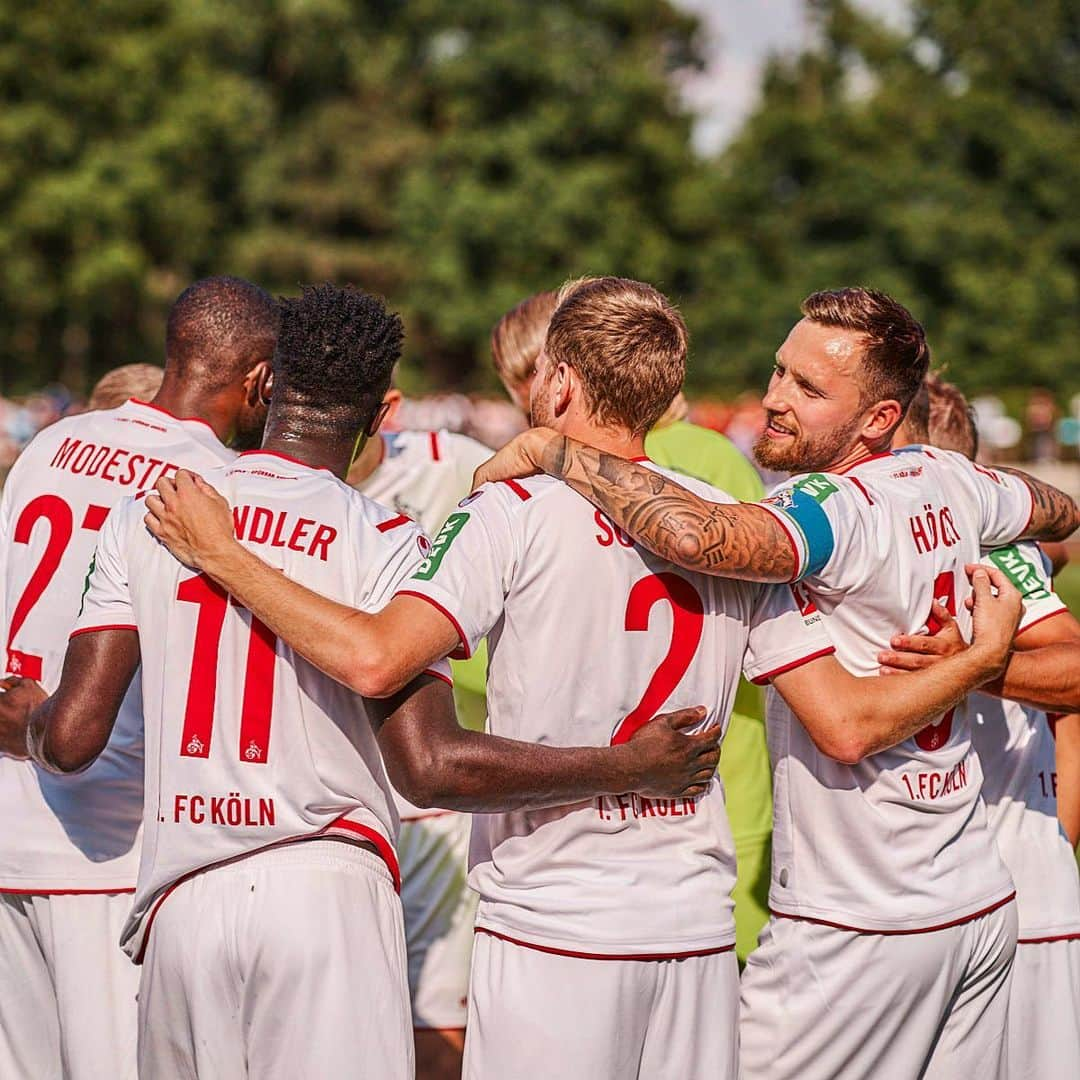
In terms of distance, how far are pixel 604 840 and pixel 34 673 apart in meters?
1.82

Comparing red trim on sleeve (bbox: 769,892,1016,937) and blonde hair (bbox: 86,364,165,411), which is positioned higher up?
blonde hair (bbox: 86,364,165,411)

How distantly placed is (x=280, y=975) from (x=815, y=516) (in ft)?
5.42

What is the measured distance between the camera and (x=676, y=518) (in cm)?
347

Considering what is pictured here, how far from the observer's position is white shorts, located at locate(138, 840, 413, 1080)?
11.4ft

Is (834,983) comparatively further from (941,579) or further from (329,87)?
(329,87)

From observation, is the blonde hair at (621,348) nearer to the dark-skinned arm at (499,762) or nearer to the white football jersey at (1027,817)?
the dark-skinned arm at (499,762)

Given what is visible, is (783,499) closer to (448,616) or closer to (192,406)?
(448,616)

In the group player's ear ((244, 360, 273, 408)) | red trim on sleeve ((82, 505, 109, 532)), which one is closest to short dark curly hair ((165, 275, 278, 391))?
player's ear ((244, 360, 273, 408))

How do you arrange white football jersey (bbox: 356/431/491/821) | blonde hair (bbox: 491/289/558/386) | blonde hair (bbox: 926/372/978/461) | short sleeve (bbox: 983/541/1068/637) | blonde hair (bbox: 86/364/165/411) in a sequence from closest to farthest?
short sleeve (bbox: 983/541/1068/637) → blonde hair (bbox: 926/372/978/461) → blonde hair (bbox: 86/364/165/411) → blonde hair (bbox: 491/289/558/386) → white football jersey (bbox: 356/431/491/821)

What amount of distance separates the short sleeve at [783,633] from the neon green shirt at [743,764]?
1.11m

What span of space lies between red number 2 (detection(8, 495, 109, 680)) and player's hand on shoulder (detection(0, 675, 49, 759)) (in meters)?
0.17

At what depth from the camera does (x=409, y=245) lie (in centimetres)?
5053

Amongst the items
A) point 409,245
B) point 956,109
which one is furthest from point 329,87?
point 956,109

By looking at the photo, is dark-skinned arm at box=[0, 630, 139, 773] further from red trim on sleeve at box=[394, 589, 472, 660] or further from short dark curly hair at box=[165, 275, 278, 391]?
short dark curly hair at box=[165, 275, 278, 391]
